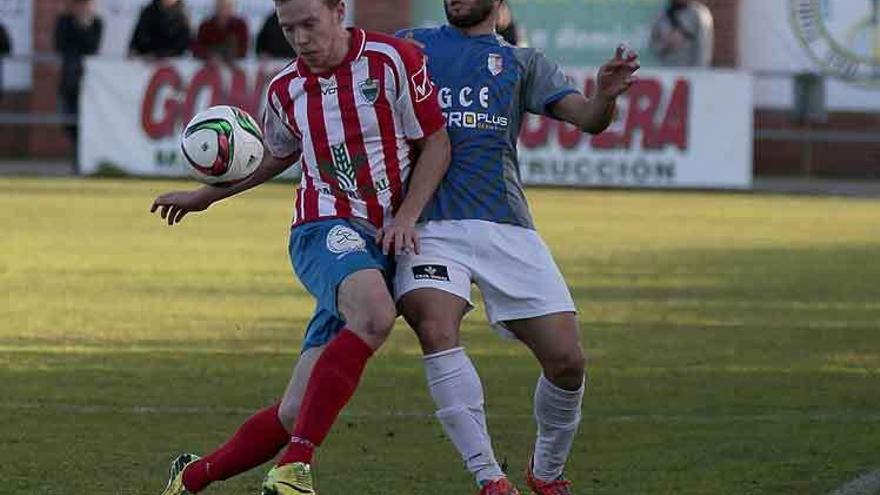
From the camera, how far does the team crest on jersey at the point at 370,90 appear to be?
6.73 metres

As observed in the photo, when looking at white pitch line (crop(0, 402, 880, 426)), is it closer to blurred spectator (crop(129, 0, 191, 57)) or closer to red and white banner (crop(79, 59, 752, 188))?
red and white banner (crop(79, 59, 752, 188))

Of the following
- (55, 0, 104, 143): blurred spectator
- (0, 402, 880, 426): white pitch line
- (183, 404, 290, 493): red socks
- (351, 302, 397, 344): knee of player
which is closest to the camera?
(351, 302, 397, 344): knee of player

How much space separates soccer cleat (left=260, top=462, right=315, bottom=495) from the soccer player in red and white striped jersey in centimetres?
12

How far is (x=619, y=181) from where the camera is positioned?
24.4 m

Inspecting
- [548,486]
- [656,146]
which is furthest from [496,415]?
[656,146]

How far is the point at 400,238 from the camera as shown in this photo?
21.6ft

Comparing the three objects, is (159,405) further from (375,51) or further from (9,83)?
(9,83)

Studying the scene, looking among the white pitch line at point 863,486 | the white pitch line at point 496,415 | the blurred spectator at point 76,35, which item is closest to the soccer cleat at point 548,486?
the white pitch line at point 863,486

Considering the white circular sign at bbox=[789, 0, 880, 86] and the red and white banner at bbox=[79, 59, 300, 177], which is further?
the white circular sign at bbox=[789, 0, 880, 86]

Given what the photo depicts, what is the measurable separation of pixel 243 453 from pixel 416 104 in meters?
1.21

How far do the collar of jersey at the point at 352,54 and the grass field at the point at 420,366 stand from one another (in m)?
1.48

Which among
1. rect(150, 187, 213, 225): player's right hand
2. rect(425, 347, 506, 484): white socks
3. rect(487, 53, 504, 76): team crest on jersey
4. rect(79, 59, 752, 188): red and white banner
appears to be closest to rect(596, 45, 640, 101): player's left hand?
rect(487, 53, 504, 76): team crest on jersey

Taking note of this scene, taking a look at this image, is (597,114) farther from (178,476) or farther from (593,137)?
(593,137)

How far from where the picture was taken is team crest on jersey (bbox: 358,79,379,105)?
6.73m
